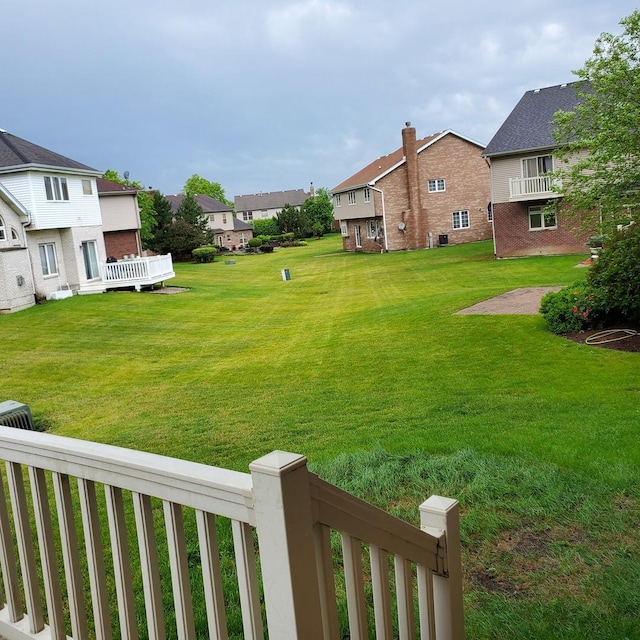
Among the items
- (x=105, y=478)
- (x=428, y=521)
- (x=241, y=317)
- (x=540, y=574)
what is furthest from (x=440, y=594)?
(x=241, y=317)

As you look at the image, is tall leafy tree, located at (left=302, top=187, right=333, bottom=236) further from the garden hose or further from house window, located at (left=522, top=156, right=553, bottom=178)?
the garden hose

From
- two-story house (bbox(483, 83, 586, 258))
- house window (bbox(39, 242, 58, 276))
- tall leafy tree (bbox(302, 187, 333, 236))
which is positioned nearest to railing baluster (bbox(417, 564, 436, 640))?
house window (bbox(39, 242, 58, 276))

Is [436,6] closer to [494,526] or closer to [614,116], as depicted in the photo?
[614,116]

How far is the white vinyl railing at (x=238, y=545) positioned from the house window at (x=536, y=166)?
1258 inches

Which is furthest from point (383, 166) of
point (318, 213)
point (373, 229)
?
point (318, 213)

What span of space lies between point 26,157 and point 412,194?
25874 millimetres

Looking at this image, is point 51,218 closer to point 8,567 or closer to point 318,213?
point 8,567

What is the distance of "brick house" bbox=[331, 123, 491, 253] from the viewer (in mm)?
44469

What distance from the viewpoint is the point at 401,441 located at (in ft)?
21.7

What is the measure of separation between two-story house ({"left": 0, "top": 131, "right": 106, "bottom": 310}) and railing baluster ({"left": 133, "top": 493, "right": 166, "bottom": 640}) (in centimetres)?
2410

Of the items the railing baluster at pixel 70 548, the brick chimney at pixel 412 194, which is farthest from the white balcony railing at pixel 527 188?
the railing baluster at pixel 70 548

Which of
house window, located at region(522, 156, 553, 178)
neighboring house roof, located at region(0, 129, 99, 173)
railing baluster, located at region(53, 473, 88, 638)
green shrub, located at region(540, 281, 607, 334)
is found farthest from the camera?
house window, located at region(522, 156, 553, 178)

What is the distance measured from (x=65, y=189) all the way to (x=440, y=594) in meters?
29.6

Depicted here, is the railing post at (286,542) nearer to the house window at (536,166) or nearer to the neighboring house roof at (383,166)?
the house window at (536,166)
